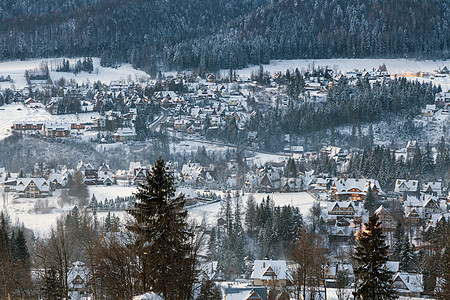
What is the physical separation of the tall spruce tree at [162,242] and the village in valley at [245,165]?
2.41m

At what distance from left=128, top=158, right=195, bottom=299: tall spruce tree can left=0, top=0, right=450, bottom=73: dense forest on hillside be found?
88303 millimetres

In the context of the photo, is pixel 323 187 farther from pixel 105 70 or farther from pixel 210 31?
pixel 210 31

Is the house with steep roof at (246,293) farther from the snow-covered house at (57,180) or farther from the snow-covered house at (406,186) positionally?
the snow-covered house at (57,180)

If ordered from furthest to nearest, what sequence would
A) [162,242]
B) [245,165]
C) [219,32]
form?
[219,32]
[245,165]
[162,242]

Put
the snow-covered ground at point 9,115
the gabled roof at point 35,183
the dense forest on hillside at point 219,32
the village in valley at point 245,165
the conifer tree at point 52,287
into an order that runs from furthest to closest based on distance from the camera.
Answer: the dense forest on hillside at point 219,32, the snow-covered ground at point 9,115, the gabled roof at point 35,183, the village in valley at point 245,165, the conifer tree at point 52,287

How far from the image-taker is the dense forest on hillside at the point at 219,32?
11262 cm

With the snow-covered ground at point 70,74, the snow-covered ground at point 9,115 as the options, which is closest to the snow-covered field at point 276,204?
the snow-covered ground at point 9,115

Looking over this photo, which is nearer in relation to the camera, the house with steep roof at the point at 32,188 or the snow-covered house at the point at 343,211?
the snow-covered house at the point at 343,211

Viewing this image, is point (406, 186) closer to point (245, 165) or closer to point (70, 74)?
point (245, 165)

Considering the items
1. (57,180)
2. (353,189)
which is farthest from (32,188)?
(353,189)

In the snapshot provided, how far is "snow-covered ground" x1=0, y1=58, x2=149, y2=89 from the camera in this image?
9994cm

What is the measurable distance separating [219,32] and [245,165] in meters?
81.5

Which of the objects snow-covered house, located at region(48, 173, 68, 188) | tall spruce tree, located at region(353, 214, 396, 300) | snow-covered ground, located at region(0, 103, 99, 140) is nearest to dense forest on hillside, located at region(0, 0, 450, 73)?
snow-covered ground, located at region(0, 103, 99, 140)

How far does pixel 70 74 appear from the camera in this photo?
105 m
